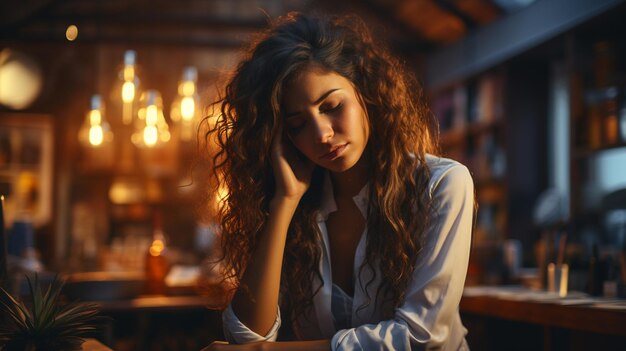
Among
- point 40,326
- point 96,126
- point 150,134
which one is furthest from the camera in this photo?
point 96,126

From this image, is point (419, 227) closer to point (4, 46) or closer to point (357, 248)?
point (357, 248)

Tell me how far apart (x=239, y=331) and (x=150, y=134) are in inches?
139

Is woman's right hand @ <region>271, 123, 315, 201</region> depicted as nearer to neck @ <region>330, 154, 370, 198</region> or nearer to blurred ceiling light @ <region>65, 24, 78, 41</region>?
neck @ <region>330, 154, 370, 198</region>

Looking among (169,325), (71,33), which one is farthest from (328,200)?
(71,33)

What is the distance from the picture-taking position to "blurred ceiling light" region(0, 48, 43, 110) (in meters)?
8.04

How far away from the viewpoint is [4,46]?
7555 mm

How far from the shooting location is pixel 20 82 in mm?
8172

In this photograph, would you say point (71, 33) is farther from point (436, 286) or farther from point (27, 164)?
point (436, 286)

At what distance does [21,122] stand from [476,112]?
17.5 ft

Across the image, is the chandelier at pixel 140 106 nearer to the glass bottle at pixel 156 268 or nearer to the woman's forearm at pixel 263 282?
the glass bottle at pixel 156 268

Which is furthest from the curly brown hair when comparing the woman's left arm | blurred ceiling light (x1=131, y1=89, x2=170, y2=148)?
blurred ceiling light (x1=131, y1=89, x2=170, y2=148)

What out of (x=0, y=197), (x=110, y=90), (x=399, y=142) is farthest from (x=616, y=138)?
(x=110, y=90)

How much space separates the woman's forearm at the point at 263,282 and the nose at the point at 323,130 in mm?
257

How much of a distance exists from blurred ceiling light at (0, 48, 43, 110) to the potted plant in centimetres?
714
